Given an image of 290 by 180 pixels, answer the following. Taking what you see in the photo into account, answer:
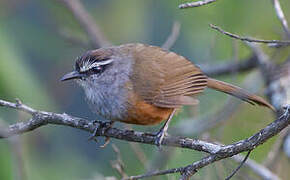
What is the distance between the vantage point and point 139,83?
4609 millimetres

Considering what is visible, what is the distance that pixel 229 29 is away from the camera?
6.04 m

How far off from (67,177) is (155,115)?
1.88 metres

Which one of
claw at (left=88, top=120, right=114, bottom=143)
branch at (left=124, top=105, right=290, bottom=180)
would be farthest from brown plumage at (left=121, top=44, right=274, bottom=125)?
branch at (left=124, top=105, right=290, bottom=180)

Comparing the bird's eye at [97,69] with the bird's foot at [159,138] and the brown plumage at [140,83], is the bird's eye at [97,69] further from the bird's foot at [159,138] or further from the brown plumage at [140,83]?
the bird's foot at [159,138]

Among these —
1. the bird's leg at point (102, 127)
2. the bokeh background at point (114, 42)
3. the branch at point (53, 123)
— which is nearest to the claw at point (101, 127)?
the bird's leg at point (102, 127)

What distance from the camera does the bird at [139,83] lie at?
171 inches

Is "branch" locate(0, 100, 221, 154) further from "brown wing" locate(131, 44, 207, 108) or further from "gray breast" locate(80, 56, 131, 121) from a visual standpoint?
"brown wing" locate(131, 44, 207, 108)

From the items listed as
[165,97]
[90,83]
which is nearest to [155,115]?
[165,97]

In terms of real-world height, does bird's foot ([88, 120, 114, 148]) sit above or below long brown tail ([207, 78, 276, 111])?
above

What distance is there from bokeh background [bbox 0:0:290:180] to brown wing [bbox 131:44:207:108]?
0.99 ft

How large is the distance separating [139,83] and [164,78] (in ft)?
0.96

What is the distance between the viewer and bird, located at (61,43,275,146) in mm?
4344

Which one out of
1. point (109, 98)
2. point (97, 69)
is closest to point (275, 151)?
point (109, 98)

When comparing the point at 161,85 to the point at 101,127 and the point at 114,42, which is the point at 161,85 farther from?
the point at 114,42
